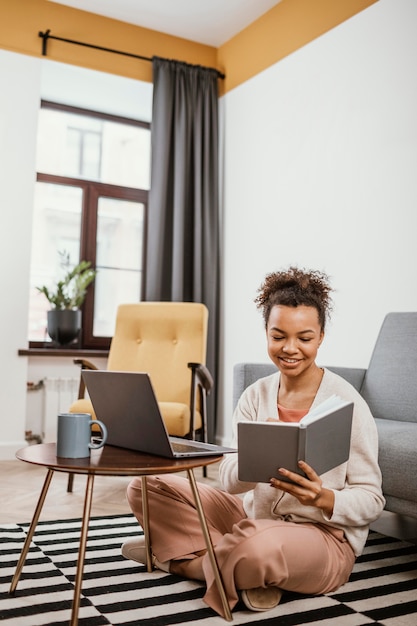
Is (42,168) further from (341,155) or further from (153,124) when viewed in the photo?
(341,155)

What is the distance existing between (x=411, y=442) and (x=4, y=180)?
9.30 ft

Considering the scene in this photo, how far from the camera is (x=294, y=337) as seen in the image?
62.8 inches

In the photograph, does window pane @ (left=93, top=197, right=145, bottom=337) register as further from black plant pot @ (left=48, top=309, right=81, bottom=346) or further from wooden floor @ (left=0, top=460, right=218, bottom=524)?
wooden floor @ (left=0, top=460, right=218, bottom=524)

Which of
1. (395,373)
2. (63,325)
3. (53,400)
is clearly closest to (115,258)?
(63,325)

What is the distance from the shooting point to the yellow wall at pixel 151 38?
12.5 feet

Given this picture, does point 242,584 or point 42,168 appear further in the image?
point 42,168

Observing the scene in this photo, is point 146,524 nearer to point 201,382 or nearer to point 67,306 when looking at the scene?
point 201,382

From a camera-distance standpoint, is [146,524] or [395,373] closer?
[146,524]

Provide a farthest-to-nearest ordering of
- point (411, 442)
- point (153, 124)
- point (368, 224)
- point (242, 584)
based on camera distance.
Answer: point (153, 124) → point (368, 224) → point (411, 442) → point (242, 584)

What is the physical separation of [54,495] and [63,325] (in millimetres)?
1362

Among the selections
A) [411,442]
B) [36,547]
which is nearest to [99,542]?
[36,547]

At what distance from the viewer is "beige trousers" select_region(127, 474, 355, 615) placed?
4.79 feet

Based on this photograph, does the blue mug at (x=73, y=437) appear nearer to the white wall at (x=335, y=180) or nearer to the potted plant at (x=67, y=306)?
the white wall at (x=335, y=180)

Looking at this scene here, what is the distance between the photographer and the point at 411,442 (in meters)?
1.96
